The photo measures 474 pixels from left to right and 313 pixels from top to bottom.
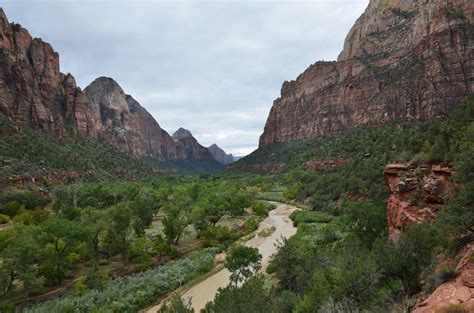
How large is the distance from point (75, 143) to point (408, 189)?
102596 millimetres

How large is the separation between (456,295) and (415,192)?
41.7 ft

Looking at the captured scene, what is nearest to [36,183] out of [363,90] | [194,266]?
[194,266]

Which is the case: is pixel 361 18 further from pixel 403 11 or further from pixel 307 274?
pixel 307 274

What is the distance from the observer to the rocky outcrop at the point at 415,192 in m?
20.1

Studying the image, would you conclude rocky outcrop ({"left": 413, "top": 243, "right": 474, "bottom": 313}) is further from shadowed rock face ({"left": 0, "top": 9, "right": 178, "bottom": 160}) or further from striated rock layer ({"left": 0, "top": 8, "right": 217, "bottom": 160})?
shadowed rock face ({"left": 0, "top": 9, "right": 178, "bottom": 160})

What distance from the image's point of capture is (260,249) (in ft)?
125

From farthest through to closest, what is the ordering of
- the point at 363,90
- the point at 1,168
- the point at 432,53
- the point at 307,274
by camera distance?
the point at 363,90, the point at 432,53, the point at 1,168, the point at 307,274

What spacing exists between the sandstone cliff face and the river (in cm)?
5057

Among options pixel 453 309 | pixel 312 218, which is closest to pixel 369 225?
pixel 453 309

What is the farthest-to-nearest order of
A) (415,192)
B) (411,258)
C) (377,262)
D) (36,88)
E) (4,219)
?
(36,88) → (4,219) → (415,192) → (377,262) → (411,258)

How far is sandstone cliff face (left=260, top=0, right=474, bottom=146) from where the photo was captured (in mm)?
87625

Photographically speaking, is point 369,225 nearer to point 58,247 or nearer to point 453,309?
point 453,309

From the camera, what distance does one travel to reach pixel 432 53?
Result: 88.8 m

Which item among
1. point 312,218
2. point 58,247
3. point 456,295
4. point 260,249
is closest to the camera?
point 456,295
